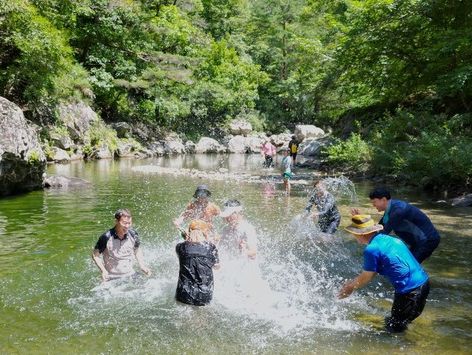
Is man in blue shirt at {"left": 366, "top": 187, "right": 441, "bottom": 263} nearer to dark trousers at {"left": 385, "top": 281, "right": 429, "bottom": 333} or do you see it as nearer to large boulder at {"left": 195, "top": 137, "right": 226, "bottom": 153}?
dark trousers at {"left": 385, "top": 281, "right": 429, "bottom": 333}

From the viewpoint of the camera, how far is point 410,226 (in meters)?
6.63

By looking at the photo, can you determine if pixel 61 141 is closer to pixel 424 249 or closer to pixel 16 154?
pixel 16 154

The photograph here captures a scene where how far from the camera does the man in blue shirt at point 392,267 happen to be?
5.37m

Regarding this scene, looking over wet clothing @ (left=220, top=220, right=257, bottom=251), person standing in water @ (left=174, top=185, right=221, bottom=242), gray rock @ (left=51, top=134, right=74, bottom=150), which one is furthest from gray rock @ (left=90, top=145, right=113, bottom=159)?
wet clothing @ (left=220, top=220, right=257, bottom=251)

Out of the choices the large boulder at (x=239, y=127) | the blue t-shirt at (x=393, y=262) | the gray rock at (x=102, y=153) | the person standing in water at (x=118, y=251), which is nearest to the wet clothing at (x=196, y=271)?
the person standing in water at (x=118, y=251)

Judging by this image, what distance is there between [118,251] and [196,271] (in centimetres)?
159

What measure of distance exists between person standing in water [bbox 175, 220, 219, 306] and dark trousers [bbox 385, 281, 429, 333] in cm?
240

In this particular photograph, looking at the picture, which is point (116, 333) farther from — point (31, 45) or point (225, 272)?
point (31, 45)

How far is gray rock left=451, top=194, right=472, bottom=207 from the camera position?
14.8m

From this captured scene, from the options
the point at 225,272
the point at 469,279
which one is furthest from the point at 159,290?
the point at 469,279

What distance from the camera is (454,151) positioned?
1591cm

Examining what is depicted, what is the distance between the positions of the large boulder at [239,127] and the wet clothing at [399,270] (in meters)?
44.1

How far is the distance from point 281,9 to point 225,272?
51961 millimetres

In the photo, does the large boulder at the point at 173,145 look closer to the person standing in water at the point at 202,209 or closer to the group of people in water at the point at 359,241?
the person standing in water at the point at 202,209
